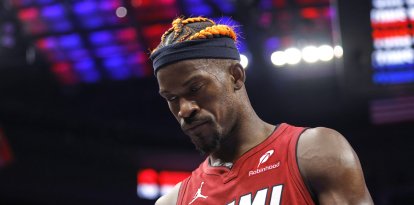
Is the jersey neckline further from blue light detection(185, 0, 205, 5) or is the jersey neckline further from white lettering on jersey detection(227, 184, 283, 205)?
blue light detection(185, 0, 205, 5)

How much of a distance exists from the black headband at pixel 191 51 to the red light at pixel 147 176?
9.55 meters

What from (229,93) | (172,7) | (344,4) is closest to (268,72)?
(172,7)

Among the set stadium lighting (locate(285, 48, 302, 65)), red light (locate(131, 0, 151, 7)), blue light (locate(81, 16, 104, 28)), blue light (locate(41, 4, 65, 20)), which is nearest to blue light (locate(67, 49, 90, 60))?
blue light (locate(81, 16, 104, 28))

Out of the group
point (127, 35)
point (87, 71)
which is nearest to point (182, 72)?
point (127, 35)

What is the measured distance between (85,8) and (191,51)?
871 centimetres

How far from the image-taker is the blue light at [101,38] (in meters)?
11.3

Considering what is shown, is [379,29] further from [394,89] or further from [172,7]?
[172,7]

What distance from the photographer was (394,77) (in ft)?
22.9

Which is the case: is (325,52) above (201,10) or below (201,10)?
below

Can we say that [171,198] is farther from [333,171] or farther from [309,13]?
[309,13]

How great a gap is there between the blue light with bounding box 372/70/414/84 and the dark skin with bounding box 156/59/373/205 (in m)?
4.29

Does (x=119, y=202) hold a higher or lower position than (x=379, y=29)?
lower

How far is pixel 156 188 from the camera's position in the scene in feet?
39.5

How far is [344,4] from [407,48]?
131 centimetres
